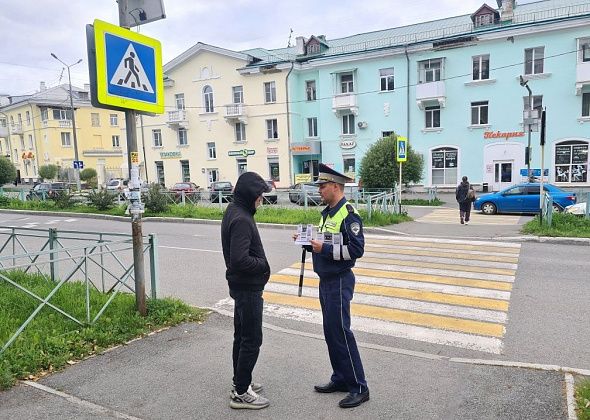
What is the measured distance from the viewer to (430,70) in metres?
31.7

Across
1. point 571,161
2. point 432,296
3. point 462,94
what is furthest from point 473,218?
→ point 462,94

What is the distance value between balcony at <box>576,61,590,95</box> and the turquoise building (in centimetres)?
5

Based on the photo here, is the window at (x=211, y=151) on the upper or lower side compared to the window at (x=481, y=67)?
lower

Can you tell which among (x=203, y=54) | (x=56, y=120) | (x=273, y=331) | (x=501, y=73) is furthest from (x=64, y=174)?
(x=273, y=331)

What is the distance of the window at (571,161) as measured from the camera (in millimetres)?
27531

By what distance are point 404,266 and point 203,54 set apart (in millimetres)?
35748

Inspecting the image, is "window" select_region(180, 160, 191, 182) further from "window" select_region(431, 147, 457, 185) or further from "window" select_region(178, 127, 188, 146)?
"window" select_region(431, 147, 457, 185)

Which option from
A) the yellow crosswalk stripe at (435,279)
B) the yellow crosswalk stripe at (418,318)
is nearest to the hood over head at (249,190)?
the yellow crosswalk stripe at (418,318)

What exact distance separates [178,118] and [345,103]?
16.1 metres

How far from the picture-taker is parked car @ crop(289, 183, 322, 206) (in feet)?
63.6

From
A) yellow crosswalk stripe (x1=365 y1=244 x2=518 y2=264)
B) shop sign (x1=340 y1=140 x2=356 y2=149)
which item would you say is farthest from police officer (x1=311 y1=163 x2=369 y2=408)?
shop sign (x1=340 y1=140 x2=356 y2=149)

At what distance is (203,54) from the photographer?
3988 centimetres

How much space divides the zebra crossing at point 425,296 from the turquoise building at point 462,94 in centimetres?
1835

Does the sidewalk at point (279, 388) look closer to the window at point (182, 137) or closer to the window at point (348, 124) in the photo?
the window at point (348, 124)
